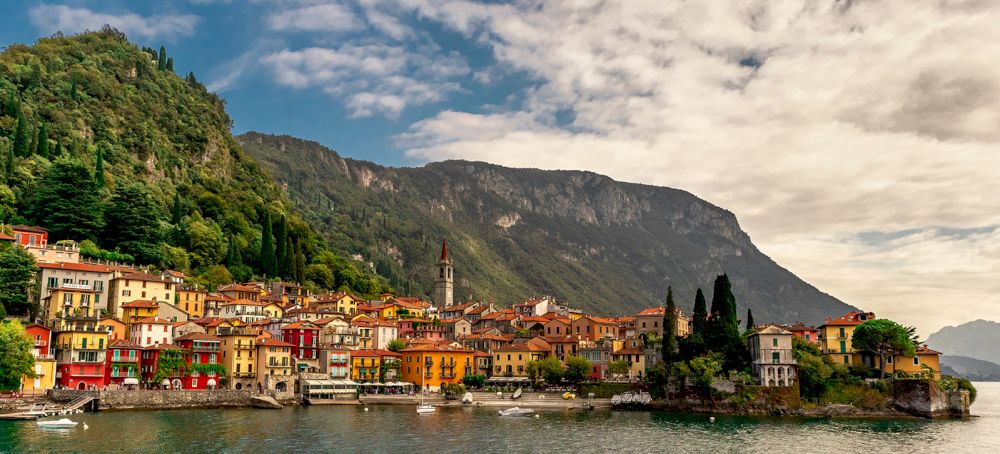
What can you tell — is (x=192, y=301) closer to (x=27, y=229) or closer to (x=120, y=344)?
(x=27, y=229)

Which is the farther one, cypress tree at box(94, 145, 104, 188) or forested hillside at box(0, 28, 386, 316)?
cypress tree at box(94, 145, 104, 188)

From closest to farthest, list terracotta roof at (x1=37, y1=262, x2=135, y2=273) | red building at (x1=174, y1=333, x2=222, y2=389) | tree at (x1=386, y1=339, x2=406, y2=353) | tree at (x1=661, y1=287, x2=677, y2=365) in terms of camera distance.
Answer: red building at (x1=174, y1=333, x2=222, y2=389)
terracotta roof at (x1=37, y1=262, x2=135, y2=273)
tree at (x1=661, y1=287, x2=677, y2=365)
tree at (x1=386, y1=339, x2=406, y2=353)

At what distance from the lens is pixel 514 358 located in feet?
376

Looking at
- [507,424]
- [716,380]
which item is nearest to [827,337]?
[716,380]

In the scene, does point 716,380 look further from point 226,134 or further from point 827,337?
point 226,134

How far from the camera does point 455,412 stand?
88438 mm

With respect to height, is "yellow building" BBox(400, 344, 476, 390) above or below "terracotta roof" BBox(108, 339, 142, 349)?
below

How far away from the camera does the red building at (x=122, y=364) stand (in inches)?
3369

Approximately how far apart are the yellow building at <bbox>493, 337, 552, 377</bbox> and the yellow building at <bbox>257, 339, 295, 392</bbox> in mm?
29210

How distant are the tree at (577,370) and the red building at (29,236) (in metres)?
65.0

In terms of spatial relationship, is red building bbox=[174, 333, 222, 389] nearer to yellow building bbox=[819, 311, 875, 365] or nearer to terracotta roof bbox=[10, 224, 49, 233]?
terracotta roof bbox=[10, 224, 49, 233]

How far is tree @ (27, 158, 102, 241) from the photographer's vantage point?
362 ft

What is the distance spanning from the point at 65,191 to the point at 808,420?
9533cm

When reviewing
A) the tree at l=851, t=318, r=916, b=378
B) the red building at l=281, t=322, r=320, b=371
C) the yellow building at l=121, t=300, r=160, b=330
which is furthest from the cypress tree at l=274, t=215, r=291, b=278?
the tree at l=851, t=318, r=916, b=378
